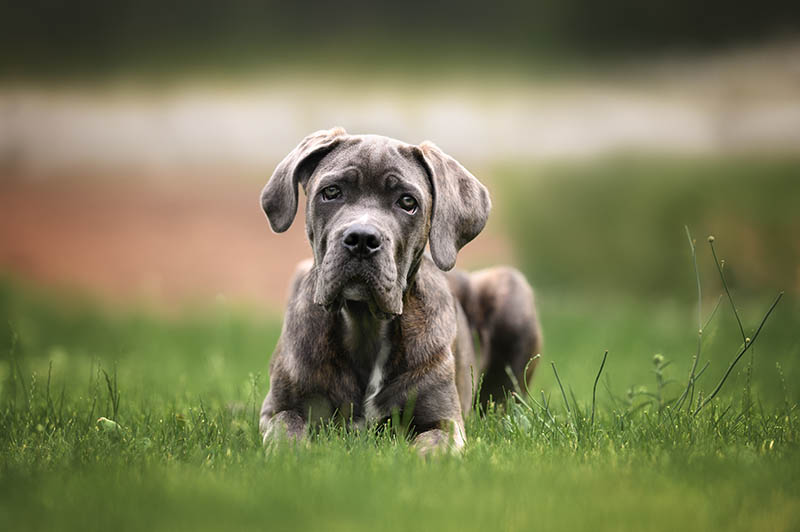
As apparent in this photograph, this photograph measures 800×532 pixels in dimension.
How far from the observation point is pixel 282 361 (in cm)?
461

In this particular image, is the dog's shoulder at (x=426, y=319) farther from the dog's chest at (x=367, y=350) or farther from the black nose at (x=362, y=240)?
the black nose at (x=362, y=240)

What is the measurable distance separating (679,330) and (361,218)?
310 inches

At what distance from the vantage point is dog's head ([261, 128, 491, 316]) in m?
4.14

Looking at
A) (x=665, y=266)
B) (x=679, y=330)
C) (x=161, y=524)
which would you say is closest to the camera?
(x=161, y=524)

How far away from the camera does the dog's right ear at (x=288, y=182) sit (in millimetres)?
4609

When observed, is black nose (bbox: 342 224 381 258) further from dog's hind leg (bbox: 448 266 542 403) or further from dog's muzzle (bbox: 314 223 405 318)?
dog's hind leg (bbox: 448 266 542 403)

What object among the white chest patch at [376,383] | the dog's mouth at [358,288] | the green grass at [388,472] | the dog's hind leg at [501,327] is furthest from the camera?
the dog's hind leg at [501,327]

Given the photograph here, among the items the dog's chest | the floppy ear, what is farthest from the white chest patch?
the floppy ear

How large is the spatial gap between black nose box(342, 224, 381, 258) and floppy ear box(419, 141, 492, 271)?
474 mm

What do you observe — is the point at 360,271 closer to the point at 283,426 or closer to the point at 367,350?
the point at 367,350

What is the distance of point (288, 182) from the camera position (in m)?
4.62

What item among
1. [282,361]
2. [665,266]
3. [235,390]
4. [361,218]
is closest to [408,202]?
[361,218]

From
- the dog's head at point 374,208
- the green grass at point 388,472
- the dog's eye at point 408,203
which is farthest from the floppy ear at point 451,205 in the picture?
the green grass at point 388,472

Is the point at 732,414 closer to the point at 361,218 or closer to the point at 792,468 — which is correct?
the point at 792,468
